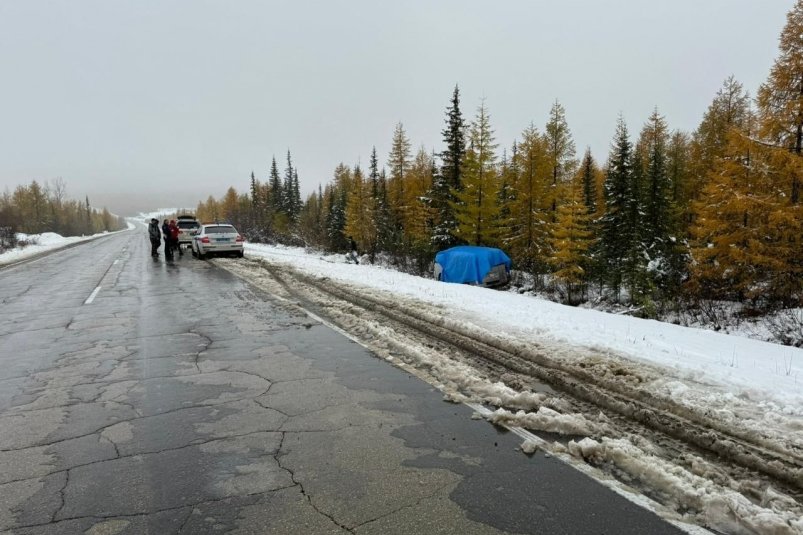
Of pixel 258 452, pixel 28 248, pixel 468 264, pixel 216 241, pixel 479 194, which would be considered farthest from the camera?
pixel 28 248

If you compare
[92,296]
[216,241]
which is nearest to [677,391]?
[92,296]

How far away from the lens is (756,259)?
1418 centimetres

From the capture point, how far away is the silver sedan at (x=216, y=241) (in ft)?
68.8

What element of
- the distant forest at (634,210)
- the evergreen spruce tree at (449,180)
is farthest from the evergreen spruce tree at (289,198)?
the evergreen spruce tree at (449,180)

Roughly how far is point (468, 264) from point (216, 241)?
12.0 m

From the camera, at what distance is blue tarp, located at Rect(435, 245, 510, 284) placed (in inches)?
794

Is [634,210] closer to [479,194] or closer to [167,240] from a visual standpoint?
[479,194]

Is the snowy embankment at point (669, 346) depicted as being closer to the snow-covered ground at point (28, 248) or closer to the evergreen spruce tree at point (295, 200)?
the snow-covered ground at point (28, 248)

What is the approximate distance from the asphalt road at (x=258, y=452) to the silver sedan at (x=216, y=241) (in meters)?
15.0

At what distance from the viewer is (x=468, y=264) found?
20.2 m

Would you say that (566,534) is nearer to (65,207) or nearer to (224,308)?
(224,308)

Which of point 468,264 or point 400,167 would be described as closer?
point 468,264

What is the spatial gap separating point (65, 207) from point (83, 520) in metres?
142

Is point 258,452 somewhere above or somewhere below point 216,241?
below
